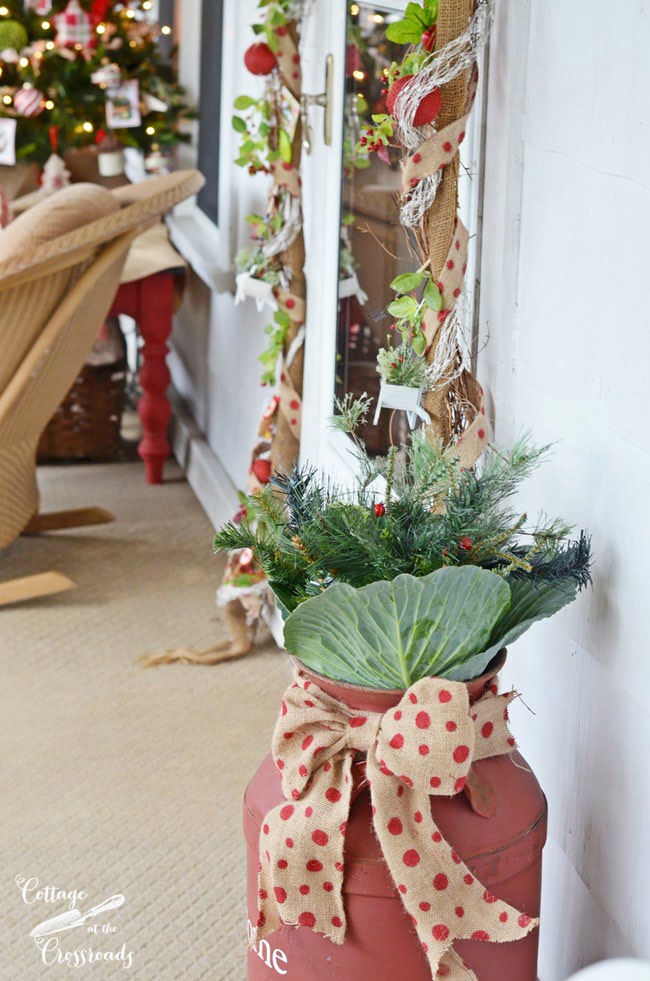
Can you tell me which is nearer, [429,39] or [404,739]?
[404,739]

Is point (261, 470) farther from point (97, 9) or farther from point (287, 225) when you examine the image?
point (97, 9)

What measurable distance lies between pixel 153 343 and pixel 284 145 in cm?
135

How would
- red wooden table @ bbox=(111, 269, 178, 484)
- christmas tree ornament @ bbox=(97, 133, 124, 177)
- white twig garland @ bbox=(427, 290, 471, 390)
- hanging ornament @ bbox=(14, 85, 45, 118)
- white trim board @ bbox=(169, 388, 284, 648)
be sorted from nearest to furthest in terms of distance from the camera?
1. white twig garland @ bbox=(427, 290, 471, 390)
2. white trim board @ bbox=(169, 388, 284, 648)
3. red wooden table @ bbox=(111, 269, 178, 484)
4. hanging ornament @ bbox=(14, 85, 45, 118)
5. christmas tree ornament @ bbox=(97, 133, 124, 177)

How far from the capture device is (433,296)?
1429 millimetres

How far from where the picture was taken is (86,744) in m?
2.31

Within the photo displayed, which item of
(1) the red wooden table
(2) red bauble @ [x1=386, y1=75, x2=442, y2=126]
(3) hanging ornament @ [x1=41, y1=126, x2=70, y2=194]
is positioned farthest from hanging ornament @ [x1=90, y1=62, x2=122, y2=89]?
(2) red bauble @ [x1=386, y1=75, x2=442, y2=126]

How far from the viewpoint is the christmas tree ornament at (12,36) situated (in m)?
3.96

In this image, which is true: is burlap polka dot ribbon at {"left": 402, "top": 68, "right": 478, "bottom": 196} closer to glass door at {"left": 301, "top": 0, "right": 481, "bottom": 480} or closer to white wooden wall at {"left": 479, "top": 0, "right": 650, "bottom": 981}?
white wooden wall at {"left": 479, "top": 0, "right": 650, "bottom": 981}

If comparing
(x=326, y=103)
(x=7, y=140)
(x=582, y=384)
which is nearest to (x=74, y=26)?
(x=7, y=140)

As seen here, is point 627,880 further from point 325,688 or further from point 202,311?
point 202,311

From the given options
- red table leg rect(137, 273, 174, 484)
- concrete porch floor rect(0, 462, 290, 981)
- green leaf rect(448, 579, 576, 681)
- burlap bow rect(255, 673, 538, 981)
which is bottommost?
concrete porch floor rect(0, 462, 290, 981)

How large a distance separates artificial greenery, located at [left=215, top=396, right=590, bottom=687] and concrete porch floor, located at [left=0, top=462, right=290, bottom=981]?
0.77 meters

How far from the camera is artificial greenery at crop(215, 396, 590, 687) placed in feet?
3.95

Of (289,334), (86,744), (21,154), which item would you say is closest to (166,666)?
(86,744)
